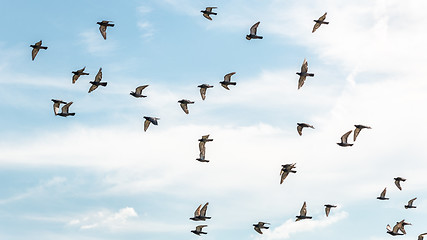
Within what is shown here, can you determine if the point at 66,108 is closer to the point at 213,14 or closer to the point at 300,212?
the point at 213,14

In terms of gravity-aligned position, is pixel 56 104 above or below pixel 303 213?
above

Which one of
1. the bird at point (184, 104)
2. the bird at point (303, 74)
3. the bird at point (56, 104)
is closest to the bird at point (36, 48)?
the bird at point (56, 104)

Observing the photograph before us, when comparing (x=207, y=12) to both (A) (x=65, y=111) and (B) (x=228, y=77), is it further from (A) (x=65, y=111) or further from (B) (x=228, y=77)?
(A) (x=65, y=111)

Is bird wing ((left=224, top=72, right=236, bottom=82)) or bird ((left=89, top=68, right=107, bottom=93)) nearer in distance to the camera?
bird ((left=89, top=68, right=107, bottom=93))

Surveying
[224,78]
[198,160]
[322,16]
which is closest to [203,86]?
[224,78]

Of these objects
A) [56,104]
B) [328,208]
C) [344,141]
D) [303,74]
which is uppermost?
[303,74]

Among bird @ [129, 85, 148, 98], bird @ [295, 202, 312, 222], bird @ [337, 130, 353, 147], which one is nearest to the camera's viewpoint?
bird @ [129, 85, 148, 98]

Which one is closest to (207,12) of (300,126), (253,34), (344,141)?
(253,34)

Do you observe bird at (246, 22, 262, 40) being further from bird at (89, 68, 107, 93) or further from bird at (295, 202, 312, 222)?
bird at (295, 202, 312, 222)

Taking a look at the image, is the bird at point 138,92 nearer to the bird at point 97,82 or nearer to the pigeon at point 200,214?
the bird at point 97,82

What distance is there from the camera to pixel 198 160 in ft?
453

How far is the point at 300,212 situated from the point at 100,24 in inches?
1884

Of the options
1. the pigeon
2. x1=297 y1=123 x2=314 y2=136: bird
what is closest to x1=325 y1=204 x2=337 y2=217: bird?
x1=297 y1=123 x2=314 y2=136: bird

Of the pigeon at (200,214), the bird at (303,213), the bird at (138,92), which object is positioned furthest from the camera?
the bird at (303,213)
